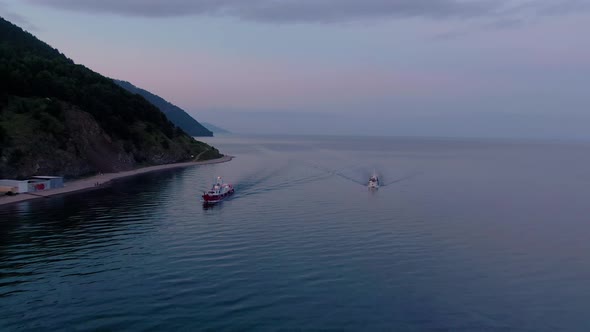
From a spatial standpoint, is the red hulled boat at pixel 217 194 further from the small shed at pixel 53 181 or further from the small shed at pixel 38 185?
the small shed at pixel 53 181

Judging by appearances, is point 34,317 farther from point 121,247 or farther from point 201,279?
point 121,247

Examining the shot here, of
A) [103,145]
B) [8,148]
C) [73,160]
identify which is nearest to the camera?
[8,148]

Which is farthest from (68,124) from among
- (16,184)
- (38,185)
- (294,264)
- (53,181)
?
(294,264)

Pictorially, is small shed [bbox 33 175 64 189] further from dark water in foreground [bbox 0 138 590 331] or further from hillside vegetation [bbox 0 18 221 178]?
dark water in foreground [bbox 0 138 590 331]

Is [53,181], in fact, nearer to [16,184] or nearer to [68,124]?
[16,184]

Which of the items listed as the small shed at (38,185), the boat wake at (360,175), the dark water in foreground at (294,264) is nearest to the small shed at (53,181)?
the small shed at (38,185)

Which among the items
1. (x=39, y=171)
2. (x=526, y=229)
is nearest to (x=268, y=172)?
(x=39, y=171)
